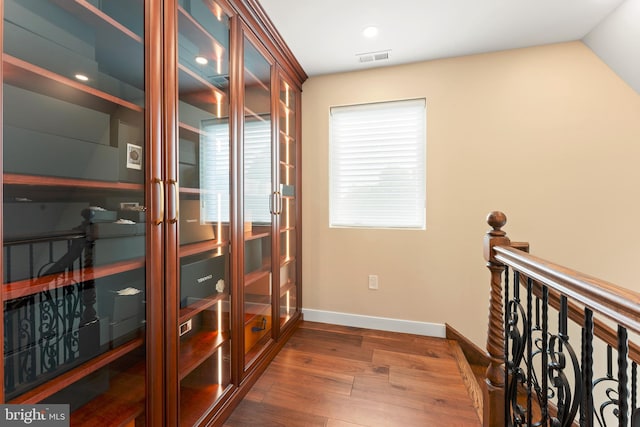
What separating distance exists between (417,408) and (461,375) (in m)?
0.54

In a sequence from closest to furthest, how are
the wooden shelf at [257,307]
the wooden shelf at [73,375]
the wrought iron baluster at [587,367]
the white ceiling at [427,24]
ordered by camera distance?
the wrought iron baluster at [587,367]
the wooden shelf at [73,375]
the white ceiling at [427,24]
the wooden shelf at [257,307]

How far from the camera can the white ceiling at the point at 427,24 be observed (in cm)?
183

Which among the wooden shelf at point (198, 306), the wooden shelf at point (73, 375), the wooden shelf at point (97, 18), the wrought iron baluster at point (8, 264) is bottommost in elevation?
the wooden shelf at point (73, 375)

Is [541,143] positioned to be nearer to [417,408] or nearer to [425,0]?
[425,0]

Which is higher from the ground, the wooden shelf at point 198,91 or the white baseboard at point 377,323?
the wooden shelf at point 198,91

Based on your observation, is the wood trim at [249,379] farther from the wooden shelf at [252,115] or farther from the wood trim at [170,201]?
the wooden shelf at [252,115]

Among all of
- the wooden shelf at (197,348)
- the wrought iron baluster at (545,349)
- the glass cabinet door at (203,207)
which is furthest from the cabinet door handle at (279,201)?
the wrought iron baluster at (545,349)

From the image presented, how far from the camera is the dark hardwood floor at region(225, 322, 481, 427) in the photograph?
1604 mm

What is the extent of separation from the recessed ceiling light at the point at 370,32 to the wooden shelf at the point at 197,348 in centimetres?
235

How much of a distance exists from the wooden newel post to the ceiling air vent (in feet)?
5.89

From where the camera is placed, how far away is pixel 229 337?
5.46ft

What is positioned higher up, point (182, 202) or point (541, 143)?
point (541, 143)

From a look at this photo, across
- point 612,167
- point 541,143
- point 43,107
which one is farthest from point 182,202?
point 612,167

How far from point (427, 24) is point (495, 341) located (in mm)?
2133
